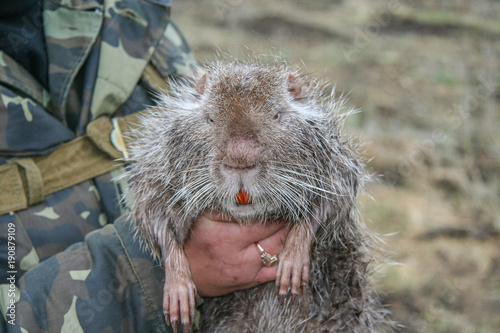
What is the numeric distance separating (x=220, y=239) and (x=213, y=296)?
36 centimetres

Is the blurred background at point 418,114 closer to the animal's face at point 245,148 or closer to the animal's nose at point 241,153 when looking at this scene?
the animal's face at point 245,148

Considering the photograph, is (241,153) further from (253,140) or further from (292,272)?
(292,272)

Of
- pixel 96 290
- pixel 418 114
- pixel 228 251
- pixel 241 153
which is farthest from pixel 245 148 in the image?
pixel 418 114

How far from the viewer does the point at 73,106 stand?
95.7 inches

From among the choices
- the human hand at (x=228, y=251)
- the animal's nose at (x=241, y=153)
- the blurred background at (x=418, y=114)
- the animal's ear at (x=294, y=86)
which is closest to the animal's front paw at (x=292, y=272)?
the human hand at (x=228, y=251)

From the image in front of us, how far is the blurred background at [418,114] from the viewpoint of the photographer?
459 cm

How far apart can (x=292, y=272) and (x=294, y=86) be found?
834 mm

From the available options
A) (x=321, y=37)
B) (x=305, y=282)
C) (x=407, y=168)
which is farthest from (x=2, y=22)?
(x=321, y=37)

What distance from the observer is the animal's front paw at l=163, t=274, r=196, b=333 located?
1982 millimetres

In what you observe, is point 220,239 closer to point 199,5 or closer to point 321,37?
point 321,37

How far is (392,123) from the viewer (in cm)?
602

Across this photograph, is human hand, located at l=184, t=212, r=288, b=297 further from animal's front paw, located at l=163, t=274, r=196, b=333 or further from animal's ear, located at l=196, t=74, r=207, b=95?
animal's ear, located at l=196, t=74, r=207, b=95

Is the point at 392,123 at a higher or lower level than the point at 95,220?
higher

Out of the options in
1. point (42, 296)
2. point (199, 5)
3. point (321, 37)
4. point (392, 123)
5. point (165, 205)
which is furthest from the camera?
point (199, 5)
